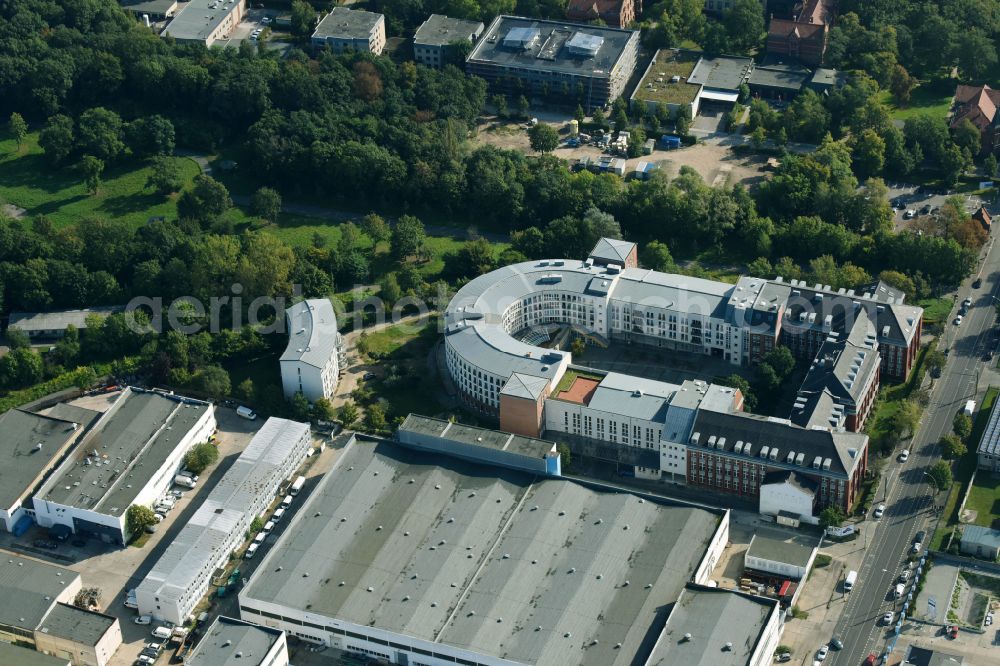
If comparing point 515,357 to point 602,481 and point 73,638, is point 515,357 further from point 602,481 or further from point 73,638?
point 73,638

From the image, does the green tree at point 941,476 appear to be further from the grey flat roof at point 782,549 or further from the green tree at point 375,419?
the green tree at point 375,419

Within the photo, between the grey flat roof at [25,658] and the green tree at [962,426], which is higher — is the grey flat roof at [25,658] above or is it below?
below

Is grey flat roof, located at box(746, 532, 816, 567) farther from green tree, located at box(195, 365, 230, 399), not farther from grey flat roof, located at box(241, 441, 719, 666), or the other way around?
green tree, located at box(195, 365, 230, 399)

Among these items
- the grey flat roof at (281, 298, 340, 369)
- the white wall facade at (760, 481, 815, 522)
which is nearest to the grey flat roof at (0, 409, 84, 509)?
the grey flat roof at (281, 298, 340, 369)

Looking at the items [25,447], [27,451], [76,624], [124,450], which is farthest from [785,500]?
[25,447]

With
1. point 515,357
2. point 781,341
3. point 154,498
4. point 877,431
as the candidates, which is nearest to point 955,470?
point 877,431

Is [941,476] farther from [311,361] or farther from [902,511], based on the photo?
[311,361]

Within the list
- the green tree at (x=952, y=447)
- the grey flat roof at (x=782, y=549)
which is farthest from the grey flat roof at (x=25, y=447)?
the green tree at (x=952, y=447)
